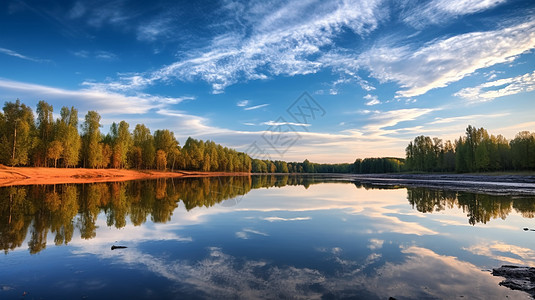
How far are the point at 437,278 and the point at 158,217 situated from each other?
14629mm

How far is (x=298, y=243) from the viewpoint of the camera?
11.0 m

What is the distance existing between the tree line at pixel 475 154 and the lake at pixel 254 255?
8912 centimetres

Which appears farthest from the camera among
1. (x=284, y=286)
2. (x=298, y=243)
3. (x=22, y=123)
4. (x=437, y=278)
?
(x=22, y=123)

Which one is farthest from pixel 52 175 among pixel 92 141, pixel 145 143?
pixel 145 143

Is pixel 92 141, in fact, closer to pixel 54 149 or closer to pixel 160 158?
pixel 54 149

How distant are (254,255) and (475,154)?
108m

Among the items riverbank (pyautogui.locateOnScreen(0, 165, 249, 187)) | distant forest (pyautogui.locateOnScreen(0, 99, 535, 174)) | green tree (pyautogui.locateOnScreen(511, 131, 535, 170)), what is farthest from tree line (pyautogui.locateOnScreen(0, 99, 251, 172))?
green tree (pyautogui.locateOnScreen(511, 131, 535, 170))

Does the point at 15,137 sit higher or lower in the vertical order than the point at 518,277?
higher

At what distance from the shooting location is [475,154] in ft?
298

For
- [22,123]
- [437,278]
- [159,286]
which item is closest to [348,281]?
[437,278]

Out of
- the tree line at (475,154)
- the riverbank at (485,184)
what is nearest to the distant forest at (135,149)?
the tree line at (475,154)

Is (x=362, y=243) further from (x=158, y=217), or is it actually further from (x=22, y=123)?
(x=22, y=123)

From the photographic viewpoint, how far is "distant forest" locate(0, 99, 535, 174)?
60.2 meters

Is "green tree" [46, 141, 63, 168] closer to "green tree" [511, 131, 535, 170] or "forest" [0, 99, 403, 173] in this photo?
"forest" [0, 99, 403, 173]
